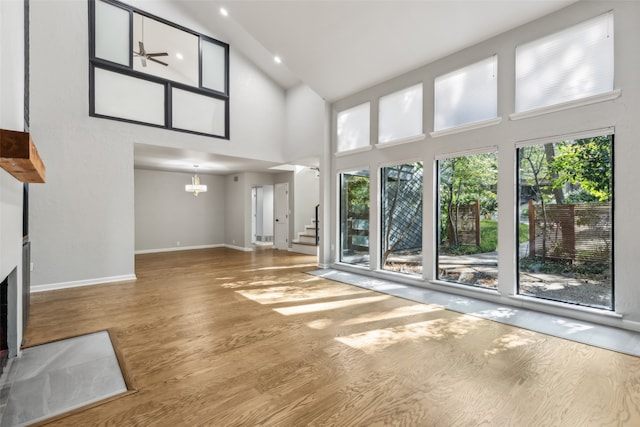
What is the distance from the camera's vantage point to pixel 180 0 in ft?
20.9

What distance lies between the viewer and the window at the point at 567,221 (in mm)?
3438

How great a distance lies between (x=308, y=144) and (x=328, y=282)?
135 inches

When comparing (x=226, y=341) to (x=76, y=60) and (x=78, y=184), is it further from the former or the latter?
(x=76, y=60)

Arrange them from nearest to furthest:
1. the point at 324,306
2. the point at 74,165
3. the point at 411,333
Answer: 1. the point at 411,333
2. the point at 324,306
3. the point at 74,165

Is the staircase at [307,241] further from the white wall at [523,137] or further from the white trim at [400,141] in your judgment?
the white trim at [400,141]

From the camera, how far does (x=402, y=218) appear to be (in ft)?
18.2

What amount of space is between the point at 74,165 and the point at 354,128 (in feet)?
16.4

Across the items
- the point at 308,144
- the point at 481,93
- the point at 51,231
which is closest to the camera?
the point at 481,93

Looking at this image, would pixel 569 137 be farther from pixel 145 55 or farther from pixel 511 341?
pixel 145 55

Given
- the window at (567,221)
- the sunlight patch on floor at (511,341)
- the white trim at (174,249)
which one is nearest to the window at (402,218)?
the window at (567,221)

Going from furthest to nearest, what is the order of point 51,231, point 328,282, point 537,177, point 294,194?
1. point 294,194
2. point 328,282
3. point 51,231
4. point 537,177

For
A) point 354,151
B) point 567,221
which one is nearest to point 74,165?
point 354,151

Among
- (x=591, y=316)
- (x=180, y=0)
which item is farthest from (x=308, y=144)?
(x=591, y=316)

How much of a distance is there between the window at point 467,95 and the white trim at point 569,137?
57cm
